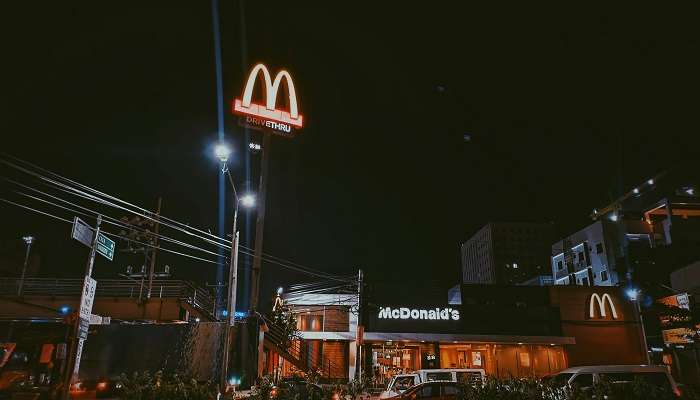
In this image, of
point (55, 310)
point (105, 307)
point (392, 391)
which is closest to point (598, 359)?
point (392, 391)

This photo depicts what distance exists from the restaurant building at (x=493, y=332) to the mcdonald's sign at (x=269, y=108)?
508 inches

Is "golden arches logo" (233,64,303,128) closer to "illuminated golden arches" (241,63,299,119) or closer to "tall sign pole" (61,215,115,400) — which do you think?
"illuminated golden arches" (241,63,299,119)

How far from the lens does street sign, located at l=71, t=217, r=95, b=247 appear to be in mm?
11057

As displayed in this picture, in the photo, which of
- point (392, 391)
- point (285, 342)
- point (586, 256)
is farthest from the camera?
point (586, 256)

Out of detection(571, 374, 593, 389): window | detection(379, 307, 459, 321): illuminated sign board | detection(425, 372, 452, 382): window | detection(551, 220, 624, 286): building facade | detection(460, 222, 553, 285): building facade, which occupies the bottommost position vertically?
detection(425, 372, 452, 382): window

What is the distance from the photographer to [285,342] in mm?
27906

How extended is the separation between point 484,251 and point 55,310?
131 meters

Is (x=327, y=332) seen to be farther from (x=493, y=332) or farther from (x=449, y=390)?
(x=449, y=390)

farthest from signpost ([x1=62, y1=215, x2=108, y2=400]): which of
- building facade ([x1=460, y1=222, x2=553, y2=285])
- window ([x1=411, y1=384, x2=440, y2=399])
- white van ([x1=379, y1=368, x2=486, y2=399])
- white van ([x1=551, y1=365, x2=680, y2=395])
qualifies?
building facade ([x1=460, y1=222, x2=553, y2=285])

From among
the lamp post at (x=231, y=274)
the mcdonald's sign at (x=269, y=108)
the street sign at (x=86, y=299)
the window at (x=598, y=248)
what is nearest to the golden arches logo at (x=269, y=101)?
the mcdonald's sign at (x=269, y=108)

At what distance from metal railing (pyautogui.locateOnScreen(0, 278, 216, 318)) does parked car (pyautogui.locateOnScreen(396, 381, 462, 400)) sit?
15215mm

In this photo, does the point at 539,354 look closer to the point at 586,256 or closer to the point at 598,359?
the point at 598,359

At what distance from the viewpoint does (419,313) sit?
30.8 m

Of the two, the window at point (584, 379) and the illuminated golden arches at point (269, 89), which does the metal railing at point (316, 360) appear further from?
the window at point (584, 379)
